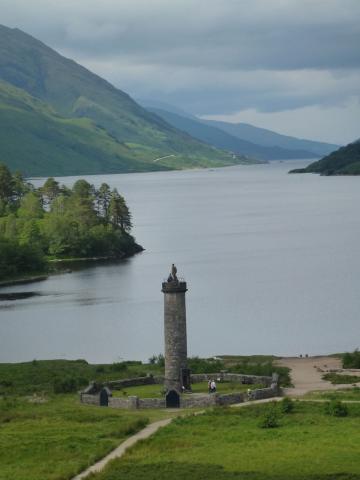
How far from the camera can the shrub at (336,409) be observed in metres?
55.8

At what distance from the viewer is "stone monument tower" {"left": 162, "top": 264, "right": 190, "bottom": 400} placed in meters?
67.0

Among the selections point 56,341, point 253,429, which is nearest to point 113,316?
point 56,341

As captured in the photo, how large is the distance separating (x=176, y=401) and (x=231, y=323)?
53.9 m

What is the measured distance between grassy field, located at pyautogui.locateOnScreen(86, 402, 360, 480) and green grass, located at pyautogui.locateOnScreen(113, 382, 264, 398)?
9.16 m

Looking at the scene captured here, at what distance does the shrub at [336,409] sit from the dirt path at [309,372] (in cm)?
740

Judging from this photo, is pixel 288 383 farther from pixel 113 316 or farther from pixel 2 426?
pixel 113 316

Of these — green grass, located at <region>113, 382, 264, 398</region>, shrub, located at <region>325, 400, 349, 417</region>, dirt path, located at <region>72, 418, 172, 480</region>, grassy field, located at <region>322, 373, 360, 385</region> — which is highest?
shrub, located at <region>325, 400, 349, 417</region>

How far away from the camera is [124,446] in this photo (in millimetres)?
51781

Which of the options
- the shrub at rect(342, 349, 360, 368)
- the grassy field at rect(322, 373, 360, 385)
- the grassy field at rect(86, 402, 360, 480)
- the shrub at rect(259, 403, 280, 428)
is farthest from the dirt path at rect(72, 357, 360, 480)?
the shrub at rect(259, 403, 280, 428)

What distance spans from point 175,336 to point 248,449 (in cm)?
1775

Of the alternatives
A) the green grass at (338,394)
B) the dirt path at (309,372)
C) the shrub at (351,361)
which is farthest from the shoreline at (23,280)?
the green grass at (338,394)

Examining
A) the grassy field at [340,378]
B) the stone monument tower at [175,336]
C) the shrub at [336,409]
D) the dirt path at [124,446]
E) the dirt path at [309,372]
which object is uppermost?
the stone monument tower at [175,336]

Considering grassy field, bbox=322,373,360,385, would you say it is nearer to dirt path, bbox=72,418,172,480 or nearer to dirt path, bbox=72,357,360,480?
dirt path, bbox=72,357,360,480

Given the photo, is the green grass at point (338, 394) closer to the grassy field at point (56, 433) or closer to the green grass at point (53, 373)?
the grassy field at point (56, 433)
